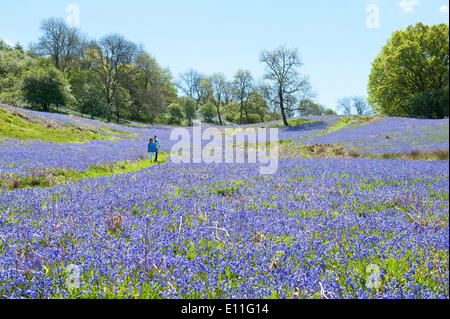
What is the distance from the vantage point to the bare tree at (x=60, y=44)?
52250 millimetres

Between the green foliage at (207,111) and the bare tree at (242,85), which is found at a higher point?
the bare tree at (242,85)

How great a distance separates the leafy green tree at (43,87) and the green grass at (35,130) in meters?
17.2

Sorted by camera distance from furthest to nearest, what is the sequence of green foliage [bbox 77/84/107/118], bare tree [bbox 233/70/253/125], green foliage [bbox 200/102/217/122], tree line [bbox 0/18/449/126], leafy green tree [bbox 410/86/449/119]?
green foliage [bbox 200/102/217/122] < bare tree [bbox 233/70/253/125] < green foliage [bbox 77/84/107/118] < tree line [bbox 0/18/449/126] < leafy green tree [bbox 410/86/449/119]

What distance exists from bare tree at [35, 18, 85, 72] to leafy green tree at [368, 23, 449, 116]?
5649cm

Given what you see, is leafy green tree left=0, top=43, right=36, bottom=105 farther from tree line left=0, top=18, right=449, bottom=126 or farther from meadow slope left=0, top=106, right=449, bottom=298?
meadow slope left=0, top=106, right=449, bottom=298

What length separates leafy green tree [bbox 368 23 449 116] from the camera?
630 inches

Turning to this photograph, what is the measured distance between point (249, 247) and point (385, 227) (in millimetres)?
1955

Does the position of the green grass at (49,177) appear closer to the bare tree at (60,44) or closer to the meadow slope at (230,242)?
the meadow slope at (230,242)

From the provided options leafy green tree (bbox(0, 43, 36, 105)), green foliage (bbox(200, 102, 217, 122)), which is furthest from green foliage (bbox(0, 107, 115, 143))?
green foliage (bbox(200, 102, 217, 122))

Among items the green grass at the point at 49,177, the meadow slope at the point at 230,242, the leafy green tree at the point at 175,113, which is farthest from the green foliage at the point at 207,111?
the meadow slope at the point at 230,242

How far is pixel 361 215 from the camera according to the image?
13.4 feet

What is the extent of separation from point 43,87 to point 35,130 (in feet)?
73.0

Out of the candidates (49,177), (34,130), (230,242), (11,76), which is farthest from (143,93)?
(230,242)
